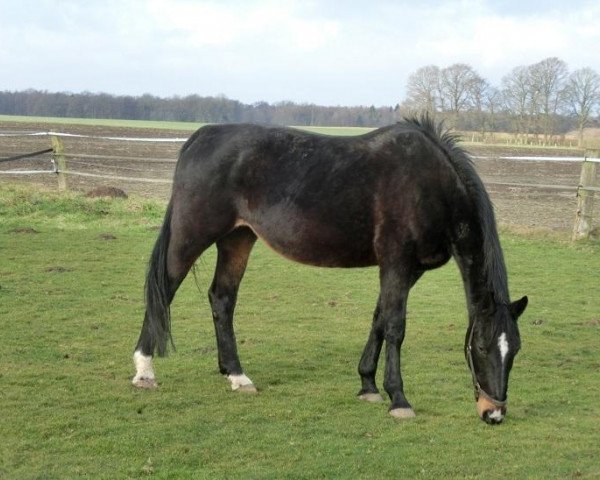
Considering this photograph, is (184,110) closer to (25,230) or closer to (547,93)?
(547,93)

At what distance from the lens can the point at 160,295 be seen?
5340mm

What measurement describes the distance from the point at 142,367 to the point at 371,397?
1.62 m

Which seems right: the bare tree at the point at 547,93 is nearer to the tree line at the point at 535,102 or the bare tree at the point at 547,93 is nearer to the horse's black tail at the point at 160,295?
the tree line at the point at 535,102

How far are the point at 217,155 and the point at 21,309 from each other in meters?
3.19

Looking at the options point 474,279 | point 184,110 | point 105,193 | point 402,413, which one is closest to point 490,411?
point 402,413

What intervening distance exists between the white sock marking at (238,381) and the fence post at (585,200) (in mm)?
7807

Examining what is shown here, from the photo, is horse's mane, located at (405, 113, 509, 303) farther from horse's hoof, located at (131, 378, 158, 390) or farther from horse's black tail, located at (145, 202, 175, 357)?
horse's hoof, located at (131, 378, 158, 390)

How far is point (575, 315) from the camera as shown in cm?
760

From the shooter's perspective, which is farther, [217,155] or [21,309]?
[21,309]

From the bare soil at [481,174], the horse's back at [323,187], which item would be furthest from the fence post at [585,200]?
the horse's back at [323,187]

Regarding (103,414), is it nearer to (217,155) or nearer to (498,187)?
(217,155)

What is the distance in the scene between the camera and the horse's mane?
4.45m

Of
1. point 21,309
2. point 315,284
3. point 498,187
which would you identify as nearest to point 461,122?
point 498,187

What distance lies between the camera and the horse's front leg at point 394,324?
4.76 meters
